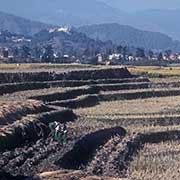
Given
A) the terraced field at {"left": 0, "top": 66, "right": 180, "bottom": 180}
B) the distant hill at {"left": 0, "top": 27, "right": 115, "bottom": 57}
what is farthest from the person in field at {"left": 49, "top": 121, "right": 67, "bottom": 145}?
the distant hill at {"left": 0, "top": 27, "right": 115, "bottom": 57}

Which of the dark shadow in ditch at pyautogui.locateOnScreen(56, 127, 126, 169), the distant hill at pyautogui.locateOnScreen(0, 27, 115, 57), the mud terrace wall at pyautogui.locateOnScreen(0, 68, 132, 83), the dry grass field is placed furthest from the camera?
the distant hill at pyautogui.locateOnScreen(0, 27, 115, 57)

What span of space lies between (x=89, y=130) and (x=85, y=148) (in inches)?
126

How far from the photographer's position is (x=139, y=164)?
16703mm

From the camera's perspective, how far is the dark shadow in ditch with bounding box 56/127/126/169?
1573cm

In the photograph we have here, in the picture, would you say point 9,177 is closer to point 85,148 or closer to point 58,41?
point 85,148

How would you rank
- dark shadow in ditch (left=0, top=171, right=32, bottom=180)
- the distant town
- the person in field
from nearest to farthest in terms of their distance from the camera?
1. dark shadow in ditch (left=0, top=171, right=32, bottom=180)
2. the person in field
3. the distant town

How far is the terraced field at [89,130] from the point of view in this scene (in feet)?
49.2

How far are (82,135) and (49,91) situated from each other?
12.6 metres

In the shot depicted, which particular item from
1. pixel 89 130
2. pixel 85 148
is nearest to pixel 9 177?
pixel 85 148

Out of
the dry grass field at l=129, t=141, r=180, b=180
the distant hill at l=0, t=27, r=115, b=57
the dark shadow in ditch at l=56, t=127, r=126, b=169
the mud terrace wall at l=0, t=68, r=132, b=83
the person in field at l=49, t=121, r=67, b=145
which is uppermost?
the distant hill at l=0, t=27, r=115, b=57

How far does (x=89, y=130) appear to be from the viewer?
21.3 m

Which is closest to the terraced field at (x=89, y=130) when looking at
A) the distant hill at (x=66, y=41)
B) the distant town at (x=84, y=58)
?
the distant town at (x=84, y=58)

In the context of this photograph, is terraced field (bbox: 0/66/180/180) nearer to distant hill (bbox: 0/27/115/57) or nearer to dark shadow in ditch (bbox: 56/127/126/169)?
dark shadow in ditch (bbox: 56/127/126/169)

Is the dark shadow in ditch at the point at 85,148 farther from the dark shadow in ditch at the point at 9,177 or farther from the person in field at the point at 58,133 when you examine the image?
the dark shadow in ditch at the point at 9,177
